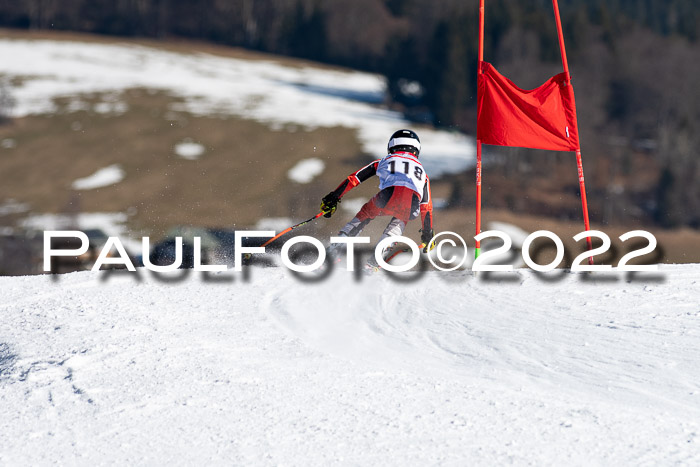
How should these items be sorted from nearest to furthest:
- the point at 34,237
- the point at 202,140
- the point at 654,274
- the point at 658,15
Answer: the point at 654,274
the point at 34,237
the point at 202,140
the point at 658,15

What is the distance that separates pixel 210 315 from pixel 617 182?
39623 millimetres

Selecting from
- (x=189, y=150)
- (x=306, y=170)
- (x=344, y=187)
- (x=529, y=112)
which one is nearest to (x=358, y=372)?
(x=344, y=187)

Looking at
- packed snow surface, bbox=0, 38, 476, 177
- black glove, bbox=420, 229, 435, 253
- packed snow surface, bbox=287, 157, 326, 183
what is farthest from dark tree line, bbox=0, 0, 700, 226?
black glove, bbox=420, 229, 435, 253

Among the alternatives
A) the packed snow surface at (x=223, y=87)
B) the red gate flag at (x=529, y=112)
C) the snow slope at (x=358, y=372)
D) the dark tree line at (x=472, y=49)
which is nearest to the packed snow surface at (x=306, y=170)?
the packed snow surface at (x=223, y=87)

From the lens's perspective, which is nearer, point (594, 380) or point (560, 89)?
point (594, 380)

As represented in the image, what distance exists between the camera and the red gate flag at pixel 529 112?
7648 mm

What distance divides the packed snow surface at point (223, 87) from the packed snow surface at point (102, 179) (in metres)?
11.8

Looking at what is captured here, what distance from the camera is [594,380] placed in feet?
15.5

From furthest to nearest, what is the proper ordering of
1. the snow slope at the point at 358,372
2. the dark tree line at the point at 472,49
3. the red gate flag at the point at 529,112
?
the dark tree line at the point at 472,49, the red gate flag at the point at 529,112, the snow slope at the point at 358,372

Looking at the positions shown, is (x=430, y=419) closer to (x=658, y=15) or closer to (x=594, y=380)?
(x=594, y=380)

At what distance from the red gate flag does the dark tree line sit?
32.5m

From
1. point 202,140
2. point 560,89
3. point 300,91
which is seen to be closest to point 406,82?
point 300,91

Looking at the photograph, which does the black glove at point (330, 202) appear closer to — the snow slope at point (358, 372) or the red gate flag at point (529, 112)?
the snow slope at point (358, 372)

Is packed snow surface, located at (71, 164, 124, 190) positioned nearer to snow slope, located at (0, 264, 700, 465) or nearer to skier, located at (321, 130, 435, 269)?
skier, located at (321, 130, 435, 269)
